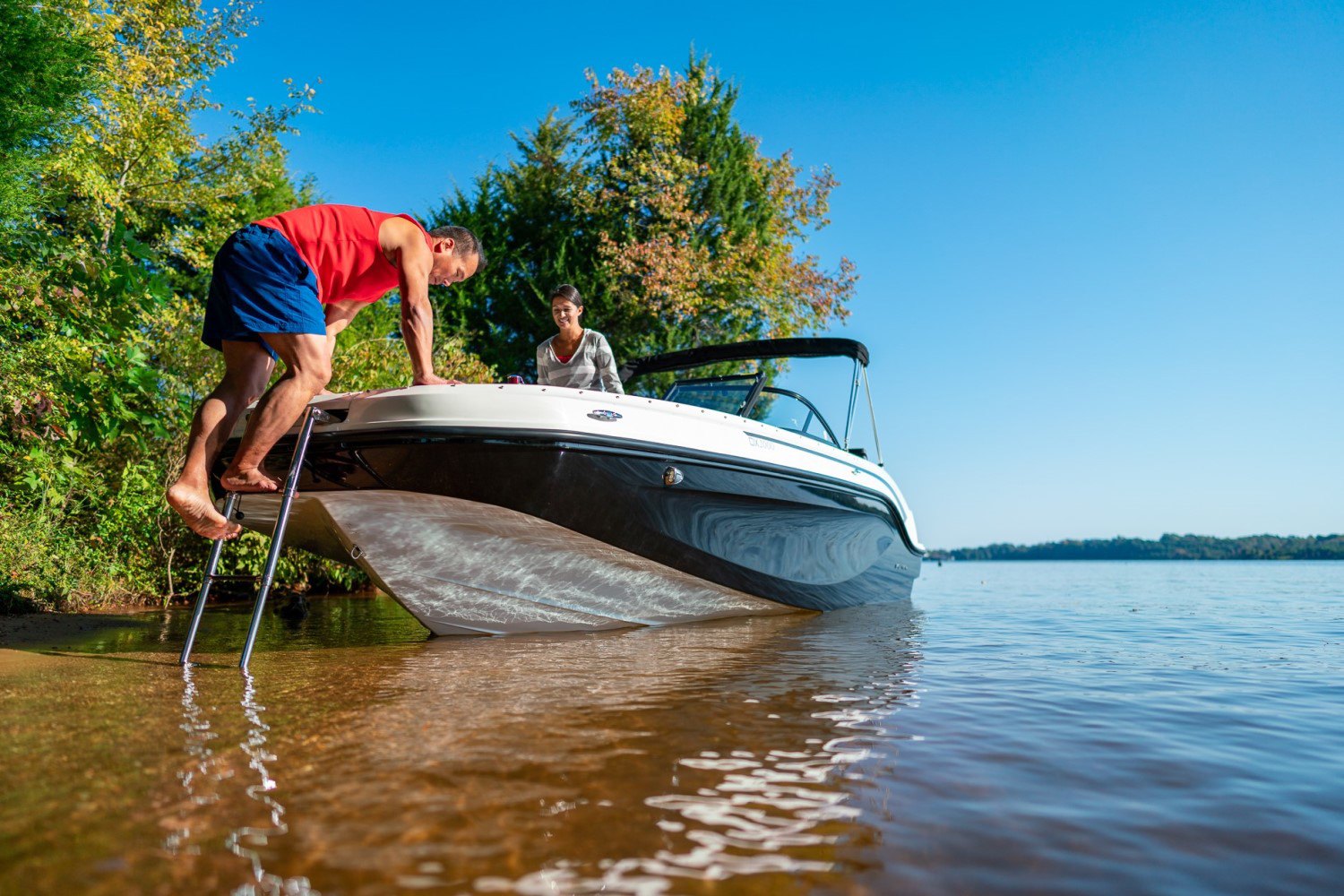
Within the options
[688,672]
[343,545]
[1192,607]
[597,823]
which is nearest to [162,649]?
[343,545]

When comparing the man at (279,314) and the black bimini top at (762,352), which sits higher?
the black bimini top at (762,352)

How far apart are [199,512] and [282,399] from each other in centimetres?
52

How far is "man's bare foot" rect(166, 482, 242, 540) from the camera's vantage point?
313 cm

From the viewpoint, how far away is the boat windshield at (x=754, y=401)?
5.56 meters

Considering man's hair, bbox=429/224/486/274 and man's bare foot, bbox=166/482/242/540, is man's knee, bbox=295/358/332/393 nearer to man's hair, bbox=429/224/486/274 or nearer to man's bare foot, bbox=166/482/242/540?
man's bare foot, bbox=166/482/242/540

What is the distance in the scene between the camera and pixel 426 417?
12.1ft

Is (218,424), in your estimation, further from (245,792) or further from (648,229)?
(648,229)

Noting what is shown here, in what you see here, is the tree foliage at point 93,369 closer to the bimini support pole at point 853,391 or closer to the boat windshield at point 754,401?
the boat windshield at point 754,401

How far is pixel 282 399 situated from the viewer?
10.9ft

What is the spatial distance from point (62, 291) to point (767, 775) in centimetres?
657

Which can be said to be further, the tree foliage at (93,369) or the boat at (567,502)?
the tree foliage at (93,369)

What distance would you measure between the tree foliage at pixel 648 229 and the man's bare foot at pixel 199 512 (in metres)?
14.2

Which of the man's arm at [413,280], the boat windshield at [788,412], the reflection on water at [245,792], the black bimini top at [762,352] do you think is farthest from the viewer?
the black bimini top at [762,352]

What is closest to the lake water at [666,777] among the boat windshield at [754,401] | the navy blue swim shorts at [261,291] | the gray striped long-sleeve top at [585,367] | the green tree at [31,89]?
the navy blue swim shorts at [261,291]
